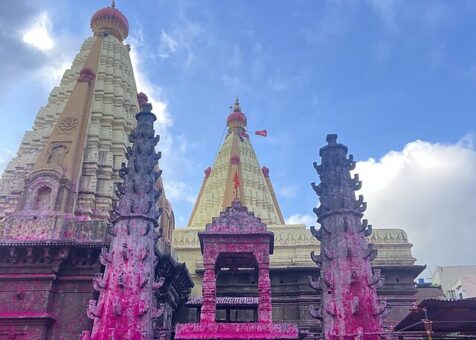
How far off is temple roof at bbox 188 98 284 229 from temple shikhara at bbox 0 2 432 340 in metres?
6.47

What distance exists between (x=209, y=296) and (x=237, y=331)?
4.70 ft

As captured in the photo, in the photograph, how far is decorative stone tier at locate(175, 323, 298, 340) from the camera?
47.1 ft

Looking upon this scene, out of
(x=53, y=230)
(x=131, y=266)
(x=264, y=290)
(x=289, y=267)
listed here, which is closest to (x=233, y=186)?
(x=289, y=267)

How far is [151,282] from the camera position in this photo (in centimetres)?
1440

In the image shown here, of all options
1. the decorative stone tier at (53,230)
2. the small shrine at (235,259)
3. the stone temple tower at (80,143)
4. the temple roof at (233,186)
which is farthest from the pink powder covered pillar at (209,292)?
the temple roof at (233,186)

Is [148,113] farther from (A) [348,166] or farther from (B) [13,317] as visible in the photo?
(B) [13,317]

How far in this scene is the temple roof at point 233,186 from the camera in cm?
3469

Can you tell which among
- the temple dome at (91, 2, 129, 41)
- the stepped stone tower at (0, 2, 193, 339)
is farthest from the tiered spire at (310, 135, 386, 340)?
the temple dome at (91, 2, 129, 41)

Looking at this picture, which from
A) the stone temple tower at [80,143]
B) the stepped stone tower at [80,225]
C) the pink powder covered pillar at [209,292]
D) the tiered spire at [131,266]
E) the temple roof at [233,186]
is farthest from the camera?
the temple roof at [233,186]

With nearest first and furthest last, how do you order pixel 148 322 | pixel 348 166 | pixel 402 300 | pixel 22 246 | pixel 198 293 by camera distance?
1. pixel 148 322
2. pixel 348 166
3. pixel 22 246
4. pixel 402 300
5. pixel 198 293

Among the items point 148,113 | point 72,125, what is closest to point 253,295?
point 148,113

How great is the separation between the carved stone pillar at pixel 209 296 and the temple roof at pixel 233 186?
17041 mm

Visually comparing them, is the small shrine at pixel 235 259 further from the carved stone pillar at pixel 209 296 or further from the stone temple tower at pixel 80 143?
the stone temple tower at pixel 80 143

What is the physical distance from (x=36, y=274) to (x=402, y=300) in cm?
1669
